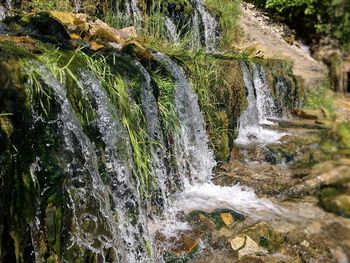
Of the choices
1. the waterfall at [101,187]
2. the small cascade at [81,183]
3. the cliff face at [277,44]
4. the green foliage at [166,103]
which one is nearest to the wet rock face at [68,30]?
the green foliage at [166,103]

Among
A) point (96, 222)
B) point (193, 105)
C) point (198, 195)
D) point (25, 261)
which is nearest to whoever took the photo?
point (25, 261)

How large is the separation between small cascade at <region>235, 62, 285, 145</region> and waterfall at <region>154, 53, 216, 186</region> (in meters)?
1.31

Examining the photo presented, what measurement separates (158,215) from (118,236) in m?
0.81

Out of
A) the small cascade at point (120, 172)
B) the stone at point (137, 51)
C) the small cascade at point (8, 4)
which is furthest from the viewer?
the small cascade at point (8, 4)

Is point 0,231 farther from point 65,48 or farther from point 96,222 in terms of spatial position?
point 65,48

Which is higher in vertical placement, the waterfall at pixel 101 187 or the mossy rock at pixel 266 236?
the waterfall at pixel 101 187

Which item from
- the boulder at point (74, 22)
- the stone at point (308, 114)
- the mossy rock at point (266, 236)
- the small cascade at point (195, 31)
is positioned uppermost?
the boulder at point (74, 22)

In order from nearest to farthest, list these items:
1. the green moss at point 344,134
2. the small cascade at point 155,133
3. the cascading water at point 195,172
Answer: the small cascade at point 155,133
the cascading water at point 195,172
the green moss at point 344,134

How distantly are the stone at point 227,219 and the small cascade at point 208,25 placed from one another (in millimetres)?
6048

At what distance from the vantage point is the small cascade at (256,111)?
6465 millimetres

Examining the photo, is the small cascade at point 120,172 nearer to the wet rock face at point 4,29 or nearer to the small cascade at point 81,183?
the small cascade at point 81,183

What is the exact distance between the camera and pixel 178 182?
4.48 m

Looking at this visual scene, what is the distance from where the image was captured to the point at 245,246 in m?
3.46

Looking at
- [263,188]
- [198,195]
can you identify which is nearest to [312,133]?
[263,188]
